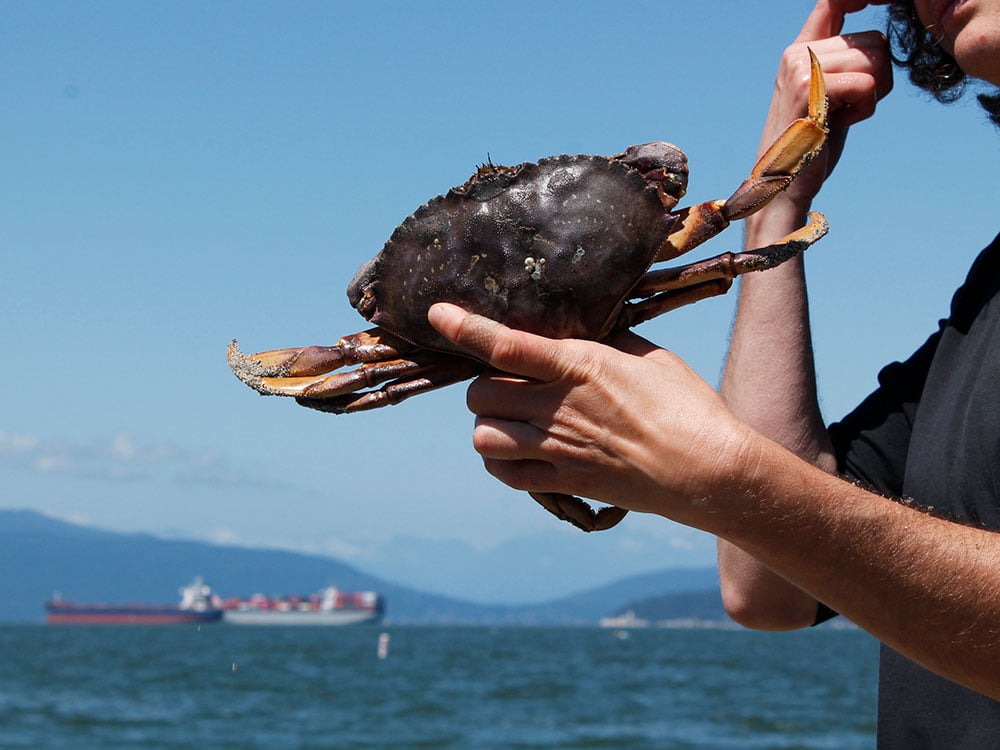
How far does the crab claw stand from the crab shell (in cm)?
45

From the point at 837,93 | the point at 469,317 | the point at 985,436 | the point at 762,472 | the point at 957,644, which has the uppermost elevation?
the point at 837,93

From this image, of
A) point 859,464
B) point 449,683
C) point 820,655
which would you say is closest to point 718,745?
point 449,683

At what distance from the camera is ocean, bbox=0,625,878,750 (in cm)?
2720

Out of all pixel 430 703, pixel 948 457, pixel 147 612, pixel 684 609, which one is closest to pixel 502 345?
pixel 948 457

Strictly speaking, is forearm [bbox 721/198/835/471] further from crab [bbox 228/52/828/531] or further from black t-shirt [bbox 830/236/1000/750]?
crab [bbox 228/52/828/531]

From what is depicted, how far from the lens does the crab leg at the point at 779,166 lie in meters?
2.63

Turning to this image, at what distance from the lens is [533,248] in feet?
8.25

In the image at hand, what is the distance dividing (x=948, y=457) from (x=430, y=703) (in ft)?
112

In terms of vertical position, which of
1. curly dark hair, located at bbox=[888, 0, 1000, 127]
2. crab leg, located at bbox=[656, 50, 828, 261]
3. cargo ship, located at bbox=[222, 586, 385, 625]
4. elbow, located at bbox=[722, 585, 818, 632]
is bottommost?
elbow, located at bbox=[722, 585, 818, 632]

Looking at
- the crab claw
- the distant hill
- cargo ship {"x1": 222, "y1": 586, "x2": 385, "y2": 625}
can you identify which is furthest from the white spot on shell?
the distant hill

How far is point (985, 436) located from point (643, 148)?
101 cm

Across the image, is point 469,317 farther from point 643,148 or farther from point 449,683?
point 449,683

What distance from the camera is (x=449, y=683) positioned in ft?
142

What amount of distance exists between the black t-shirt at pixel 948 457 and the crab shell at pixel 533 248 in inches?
30.8
